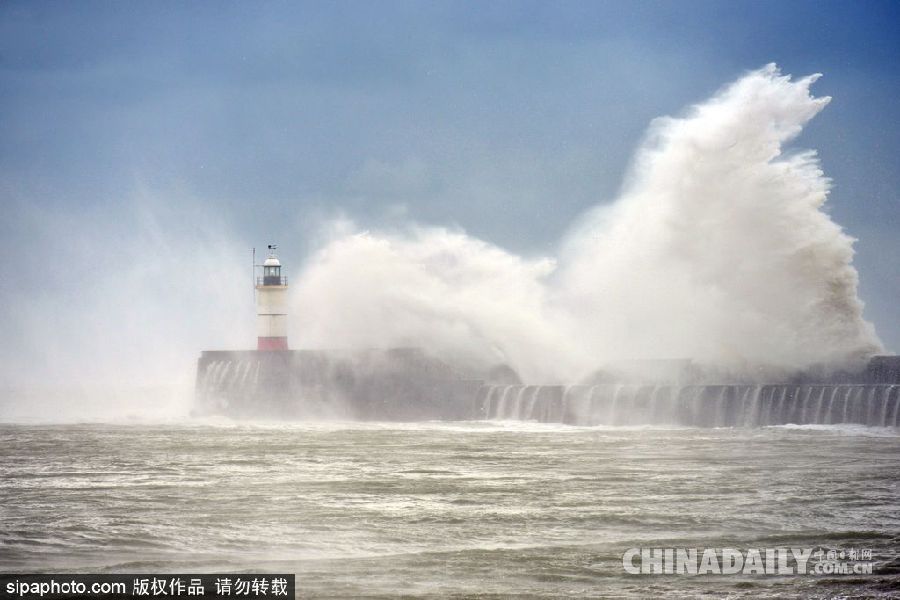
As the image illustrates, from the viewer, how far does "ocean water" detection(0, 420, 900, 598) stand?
394 inches

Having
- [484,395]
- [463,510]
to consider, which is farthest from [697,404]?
[463,510]

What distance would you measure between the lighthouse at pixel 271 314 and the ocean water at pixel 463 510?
1269cm

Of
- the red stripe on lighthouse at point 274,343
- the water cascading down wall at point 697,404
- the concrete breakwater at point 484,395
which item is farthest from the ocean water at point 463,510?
the red stripe on lighthouse at point 274,343

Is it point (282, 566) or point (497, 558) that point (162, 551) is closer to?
point (282, 566)

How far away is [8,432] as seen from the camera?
1155 inches

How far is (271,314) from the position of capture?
3606 cm

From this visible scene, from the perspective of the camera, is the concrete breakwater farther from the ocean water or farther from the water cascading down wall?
the ocean water

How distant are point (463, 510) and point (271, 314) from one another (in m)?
23.1

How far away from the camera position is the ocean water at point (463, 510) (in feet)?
32.8

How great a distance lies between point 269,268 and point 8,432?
978 cm

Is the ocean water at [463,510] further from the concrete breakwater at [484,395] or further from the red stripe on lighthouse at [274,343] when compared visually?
the red stripe on lighthouse at [274,343]

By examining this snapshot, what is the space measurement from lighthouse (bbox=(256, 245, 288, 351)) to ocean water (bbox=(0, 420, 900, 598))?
12694 millimetres

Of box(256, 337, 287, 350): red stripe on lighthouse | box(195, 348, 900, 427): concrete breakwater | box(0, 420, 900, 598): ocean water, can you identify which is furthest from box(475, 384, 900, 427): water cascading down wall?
box(256, 337, 287, 350): red stripe on lighthouse

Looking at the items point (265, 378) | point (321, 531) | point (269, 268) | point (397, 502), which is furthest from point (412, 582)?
point (269, 268)
